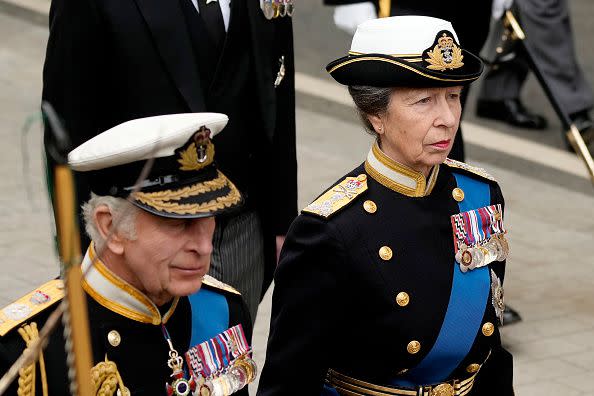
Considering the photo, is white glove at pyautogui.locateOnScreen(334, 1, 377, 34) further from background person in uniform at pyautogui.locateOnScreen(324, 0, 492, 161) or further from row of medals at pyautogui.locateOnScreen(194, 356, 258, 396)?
row of medals at pyautogui.locateOnScreen(194, 356, 258, 396)

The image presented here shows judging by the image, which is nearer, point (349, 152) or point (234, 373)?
point (234, 373)

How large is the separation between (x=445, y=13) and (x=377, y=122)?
7.92 feet

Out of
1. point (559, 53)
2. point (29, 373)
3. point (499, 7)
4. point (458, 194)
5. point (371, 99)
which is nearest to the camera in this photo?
point (29, 373)

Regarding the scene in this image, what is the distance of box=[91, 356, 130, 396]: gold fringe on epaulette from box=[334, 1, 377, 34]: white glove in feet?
11.0

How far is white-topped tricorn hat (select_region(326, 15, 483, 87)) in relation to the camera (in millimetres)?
3502

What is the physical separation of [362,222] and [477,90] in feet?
22.1

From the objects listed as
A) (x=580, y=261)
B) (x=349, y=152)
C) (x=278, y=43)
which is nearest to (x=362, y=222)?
(x=278, y=43)

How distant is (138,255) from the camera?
282cm

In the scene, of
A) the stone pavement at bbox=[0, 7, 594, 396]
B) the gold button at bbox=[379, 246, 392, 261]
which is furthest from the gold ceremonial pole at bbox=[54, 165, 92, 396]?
the stone pavement at bbox=[0, 7, 594, 396]

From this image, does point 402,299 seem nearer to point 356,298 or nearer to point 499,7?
point 356,298

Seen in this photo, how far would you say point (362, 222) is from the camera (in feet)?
11.6

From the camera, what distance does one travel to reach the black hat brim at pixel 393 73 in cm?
349

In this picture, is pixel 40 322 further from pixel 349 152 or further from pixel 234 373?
pixel 349 152

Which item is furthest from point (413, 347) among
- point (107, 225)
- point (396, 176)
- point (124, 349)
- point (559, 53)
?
point (559, 53)
